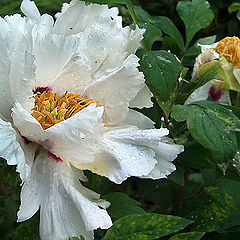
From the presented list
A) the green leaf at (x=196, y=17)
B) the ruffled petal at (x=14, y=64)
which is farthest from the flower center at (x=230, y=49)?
the ruffled petal at (x=14, y=64)

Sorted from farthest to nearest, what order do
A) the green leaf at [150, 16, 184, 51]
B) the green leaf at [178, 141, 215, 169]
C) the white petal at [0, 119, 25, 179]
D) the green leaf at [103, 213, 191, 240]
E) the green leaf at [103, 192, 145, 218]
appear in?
the green leaf at [150, 16, 184, 51], the green leaf at [178, 141, 215, 169], the green leaf at [103, 192, 145, 218], the green leaf at [103, 213, 191, 240], the white petal at [0, 119, 25, 179]

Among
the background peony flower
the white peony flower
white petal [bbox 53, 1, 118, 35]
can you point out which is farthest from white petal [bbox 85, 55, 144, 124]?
the background peony flower

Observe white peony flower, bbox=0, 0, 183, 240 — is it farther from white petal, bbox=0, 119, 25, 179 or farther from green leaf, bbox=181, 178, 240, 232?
green leaf, bbox=181, 178, 240, 232

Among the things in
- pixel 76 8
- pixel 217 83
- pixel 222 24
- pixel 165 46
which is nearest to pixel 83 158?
pixel 76 8

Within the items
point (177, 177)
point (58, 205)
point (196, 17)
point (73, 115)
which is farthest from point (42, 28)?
point (196, 17)

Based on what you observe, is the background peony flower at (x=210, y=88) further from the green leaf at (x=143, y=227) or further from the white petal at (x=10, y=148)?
the white petal at (x=10, y=148)
